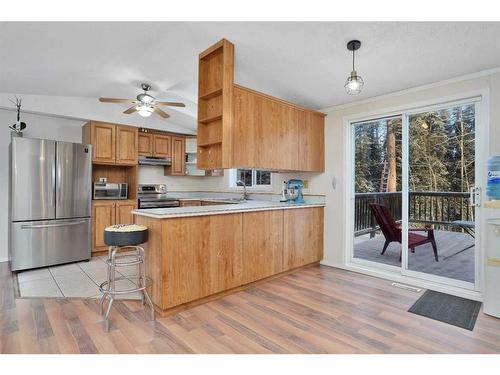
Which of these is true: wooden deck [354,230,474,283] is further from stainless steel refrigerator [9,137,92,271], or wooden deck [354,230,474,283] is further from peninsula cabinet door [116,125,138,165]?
stainless steel refrigerator [9,137,92,271]

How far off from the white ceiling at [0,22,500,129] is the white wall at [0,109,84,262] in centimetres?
59

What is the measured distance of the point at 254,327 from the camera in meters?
2.24

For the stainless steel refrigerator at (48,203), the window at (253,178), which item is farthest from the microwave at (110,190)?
the window at (253,178)

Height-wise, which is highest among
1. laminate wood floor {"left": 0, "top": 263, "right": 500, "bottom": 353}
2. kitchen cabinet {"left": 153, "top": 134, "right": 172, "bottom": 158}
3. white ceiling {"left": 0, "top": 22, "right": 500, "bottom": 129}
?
white ceiling {"left": 0, "top": 22, "right": 500, "bottom": 129}

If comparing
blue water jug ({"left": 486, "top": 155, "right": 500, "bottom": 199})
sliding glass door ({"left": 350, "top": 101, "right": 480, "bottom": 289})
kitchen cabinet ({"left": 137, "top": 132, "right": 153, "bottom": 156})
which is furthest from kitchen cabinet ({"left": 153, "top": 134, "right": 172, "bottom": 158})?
blue water jug ({"left": 486, "top": 155, "right": 500, "bottom": 199})

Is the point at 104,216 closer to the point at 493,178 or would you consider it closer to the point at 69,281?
the point at 69,281

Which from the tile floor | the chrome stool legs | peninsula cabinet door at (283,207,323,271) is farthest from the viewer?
peninsula cabinet door at (283,207,323,271)

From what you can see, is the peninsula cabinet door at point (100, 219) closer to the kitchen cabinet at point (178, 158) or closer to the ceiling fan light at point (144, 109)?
the kitchen cabinet at point (178, 158)

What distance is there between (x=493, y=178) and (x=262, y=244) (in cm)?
235

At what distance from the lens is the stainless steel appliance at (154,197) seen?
515cm

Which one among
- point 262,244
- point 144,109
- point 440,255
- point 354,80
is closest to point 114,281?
point 262,244

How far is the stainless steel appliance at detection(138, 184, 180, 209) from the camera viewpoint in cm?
515
